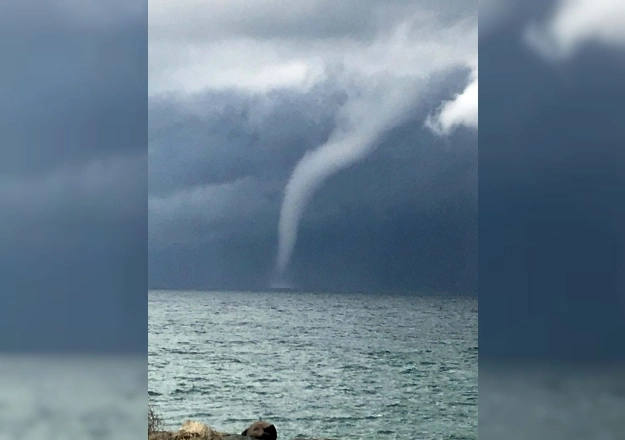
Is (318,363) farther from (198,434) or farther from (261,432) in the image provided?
(198,434)

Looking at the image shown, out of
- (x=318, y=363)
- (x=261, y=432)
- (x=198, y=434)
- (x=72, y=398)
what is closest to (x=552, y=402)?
(x=72, y=398)

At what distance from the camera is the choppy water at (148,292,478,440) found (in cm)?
1231

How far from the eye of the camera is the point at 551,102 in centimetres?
283

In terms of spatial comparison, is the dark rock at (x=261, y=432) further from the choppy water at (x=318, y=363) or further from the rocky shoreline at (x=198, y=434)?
the choppy water at (x=318, y=363)

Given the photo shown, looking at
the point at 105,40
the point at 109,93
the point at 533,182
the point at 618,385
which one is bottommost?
the point at 618,385

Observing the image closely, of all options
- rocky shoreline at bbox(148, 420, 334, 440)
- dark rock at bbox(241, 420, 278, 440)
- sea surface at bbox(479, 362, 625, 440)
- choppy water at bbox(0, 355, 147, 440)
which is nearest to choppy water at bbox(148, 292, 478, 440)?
dark rock at bbox(241, 420, 278, 440)

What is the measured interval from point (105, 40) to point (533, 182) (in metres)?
1.63

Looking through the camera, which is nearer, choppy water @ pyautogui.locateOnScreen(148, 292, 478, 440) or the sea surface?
the sea surface

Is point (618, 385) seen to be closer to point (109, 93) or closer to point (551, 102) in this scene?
point (551, 102)

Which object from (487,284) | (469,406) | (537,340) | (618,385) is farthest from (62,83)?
(469,406)

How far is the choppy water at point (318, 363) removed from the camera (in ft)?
40.4

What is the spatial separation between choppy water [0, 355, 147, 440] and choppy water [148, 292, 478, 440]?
9.26 meters

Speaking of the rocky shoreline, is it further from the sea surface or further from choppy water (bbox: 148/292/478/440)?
choppy water (bbox: 148/292/478/440)

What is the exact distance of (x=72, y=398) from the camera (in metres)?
2.63
